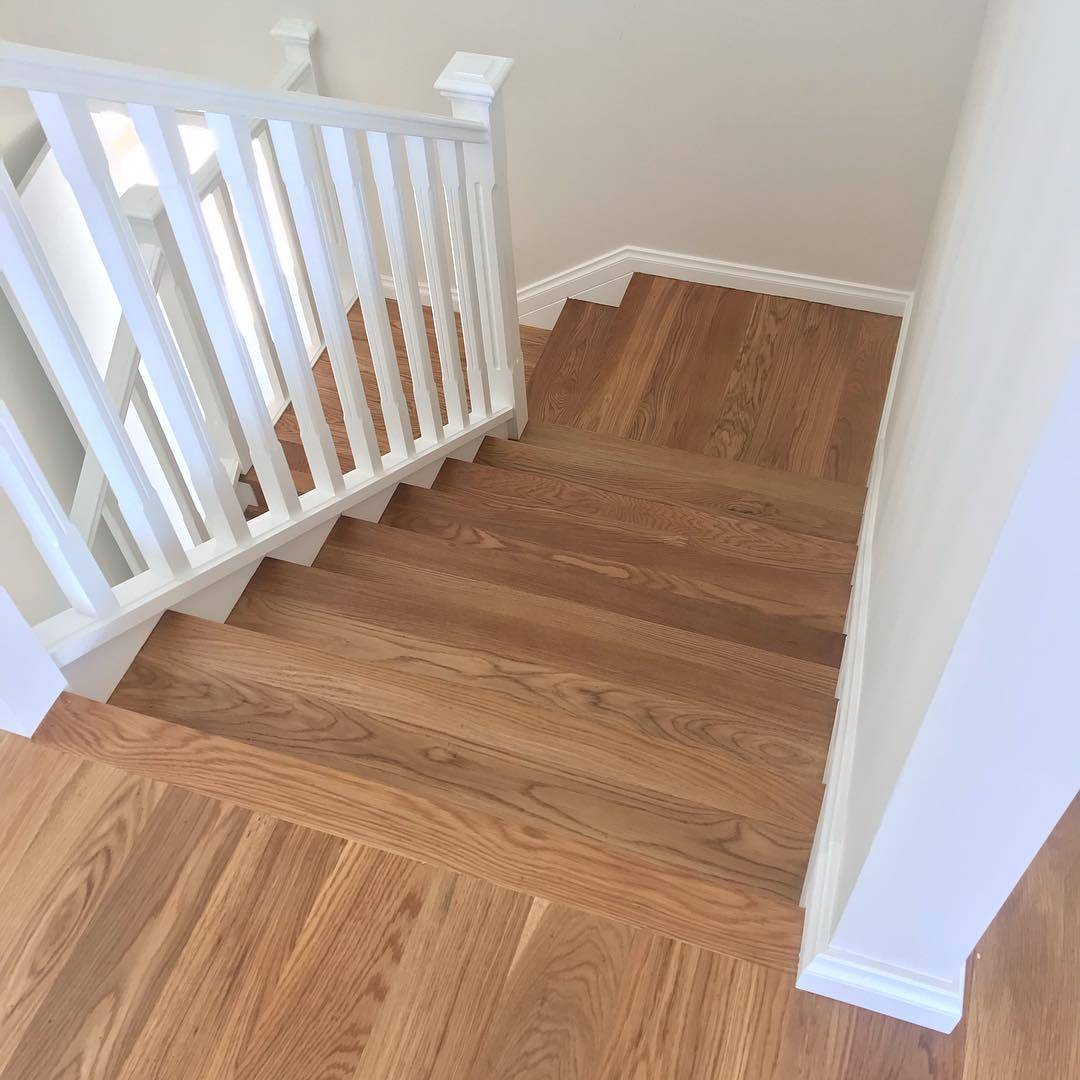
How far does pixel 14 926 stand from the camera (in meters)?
1.21

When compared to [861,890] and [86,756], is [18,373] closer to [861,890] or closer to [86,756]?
[86,756]

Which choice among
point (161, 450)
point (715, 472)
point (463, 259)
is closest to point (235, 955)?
point (463, 259)

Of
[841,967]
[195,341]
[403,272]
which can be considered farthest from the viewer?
[195,341]

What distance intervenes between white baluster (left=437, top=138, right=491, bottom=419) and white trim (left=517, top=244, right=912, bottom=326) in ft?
3.23

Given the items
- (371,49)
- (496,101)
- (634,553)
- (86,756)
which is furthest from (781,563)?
(371,49)

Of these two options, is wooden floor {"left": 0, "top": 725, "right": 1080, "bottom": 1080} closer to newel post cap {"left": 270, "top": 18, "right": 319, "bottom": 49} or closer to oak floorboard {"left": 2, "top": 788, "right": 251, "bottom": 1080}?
oak floorboard {"left": 2, "top": 788, "right": 251, "bottom": 1080}

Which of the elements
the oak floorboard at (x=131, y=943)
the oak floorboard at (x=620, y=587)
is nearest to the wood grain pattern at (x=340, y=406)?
the oak floorboard at (x=620, y=587)

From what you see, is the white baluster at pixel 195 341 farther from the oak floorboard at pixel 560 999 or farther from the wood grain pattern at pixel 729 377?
the oak floorboard at pixel 560 999

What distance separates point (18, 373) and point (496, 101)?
1549mm

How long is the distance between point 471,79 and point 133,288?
931 mm

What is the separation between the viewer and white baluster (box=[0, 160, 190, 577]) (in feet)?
3.90

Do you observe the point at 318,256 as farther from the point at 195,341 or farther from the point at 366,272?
the point at 195,341

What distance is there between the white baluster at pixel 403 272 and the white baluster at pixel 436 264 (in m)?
0.05

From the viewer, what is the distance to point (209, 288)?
1494 millimetres
